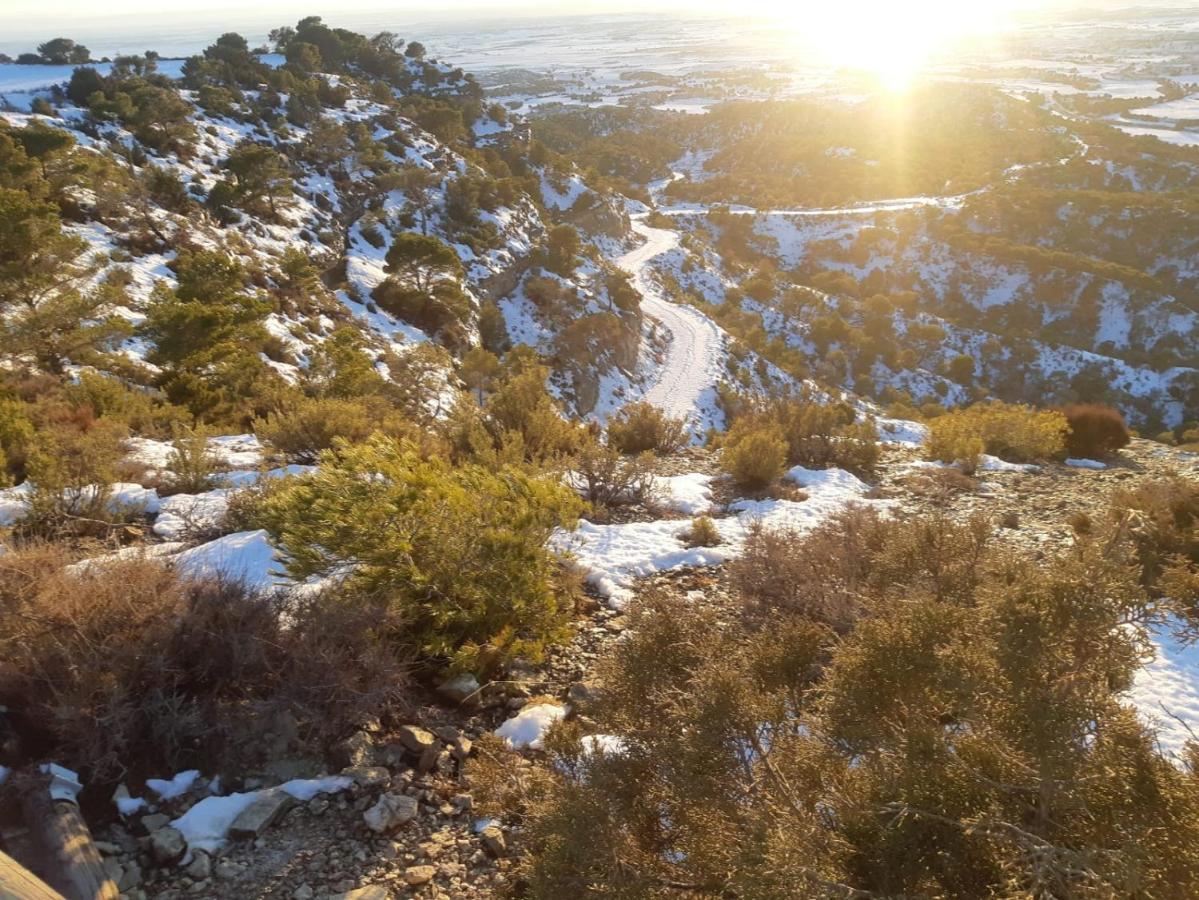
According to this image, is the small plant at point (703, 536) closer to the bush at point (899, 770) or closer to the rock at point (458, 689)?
the rock at point (458, 689)

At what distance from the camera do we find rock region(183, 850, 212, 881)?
2.80 m

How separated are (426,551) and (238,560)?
5.90 feet

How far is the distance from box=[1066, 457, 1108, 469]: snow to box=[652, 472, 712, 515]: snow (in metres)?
7.08

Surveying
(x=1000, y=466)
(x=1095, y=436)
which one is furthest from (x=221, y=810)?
(x=1095, y=436)

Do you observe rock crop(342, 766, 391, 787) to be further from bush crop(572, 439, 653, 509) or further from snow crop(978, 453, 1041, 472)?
snow crop(978, 453, 1041, 472)

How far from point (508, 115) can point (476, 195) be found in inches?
1173

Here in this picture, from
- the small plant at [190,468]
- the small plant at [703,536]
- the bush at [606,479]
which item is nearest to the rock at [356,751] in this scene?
the small plant at [703,536]

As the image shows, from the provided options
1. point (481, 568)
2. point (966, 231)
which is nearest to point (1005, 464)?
point (481, 568)

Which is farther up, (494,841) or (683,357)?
(494,841)

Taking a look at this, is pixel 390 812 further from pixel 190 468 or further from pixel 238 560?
pixel 190 468

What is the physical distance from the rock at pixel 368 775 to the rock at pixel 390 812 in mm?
116

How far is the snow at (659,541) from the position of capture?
246 inches

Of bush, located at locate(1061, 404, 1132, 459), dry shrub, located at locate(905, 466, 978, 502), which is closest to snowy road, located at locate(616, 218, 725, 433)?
bush, located at locate(1061, 404, 1132, 459)

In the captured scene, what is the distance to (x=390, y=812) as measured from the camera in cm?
319
